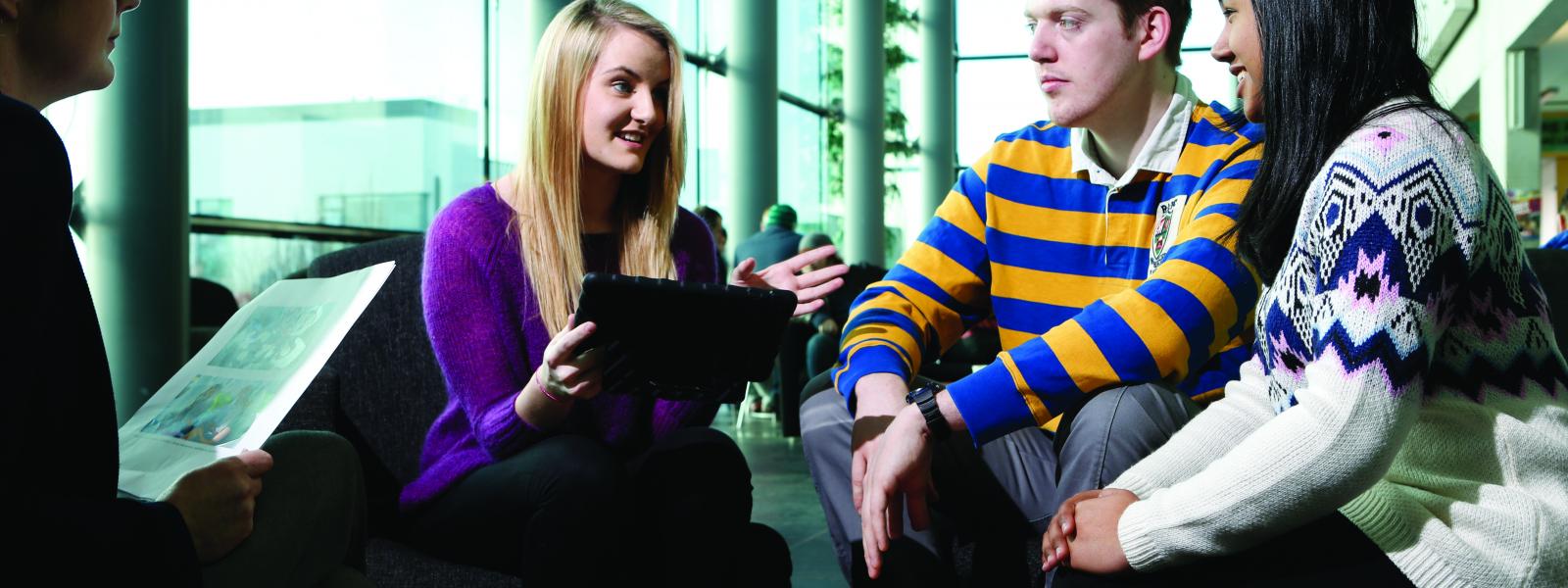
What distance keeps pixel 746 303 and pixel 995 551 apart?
0.46 meters

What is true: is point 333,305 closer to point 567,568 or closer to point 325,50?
point 567,568

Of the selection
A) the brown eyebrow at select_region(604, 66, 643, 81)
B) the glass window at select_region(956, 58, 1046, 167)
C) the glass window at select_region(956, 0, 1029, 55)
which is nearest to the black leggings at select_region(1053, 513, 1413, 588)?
the brown eyebrow at select_region(604, 66, 643, 81)

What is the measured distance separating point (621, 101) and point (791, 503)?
7.67 feet

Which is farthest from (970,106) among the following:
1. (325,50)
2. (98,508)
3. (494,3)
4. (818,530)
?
(98,508)

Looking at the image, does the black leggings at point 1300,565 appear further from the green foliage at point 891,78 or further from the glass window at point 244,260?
the green foliage at point 891,78

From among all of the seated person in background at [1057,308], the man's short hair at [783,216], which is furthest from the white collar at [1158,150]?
the man's short hair at [783,216]

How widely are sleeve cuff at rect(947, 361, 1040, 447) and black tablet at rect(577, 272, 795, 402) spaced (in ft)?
0.80

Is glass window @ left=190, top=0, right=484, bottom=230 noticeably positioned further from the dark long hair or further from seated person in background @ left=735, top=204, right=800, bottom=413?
the dark long hair

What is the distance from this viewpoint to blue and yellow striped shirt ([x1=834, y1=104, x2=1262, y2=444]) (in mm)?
1347

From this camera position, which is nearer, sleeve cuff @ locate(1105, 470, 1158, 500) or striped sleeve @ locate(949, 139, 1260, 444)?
sleeve cuff @ locate(1105, 470, 1158, 500)

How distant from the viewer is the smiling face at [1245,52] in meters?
1.18

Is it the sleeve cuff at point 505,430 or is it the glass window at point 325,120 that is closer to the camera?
the sleeve cuff at point 505,430

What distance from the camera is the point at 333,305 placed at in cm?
113

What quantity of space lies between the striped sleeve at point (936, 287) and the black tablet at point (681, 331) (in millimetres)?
231
